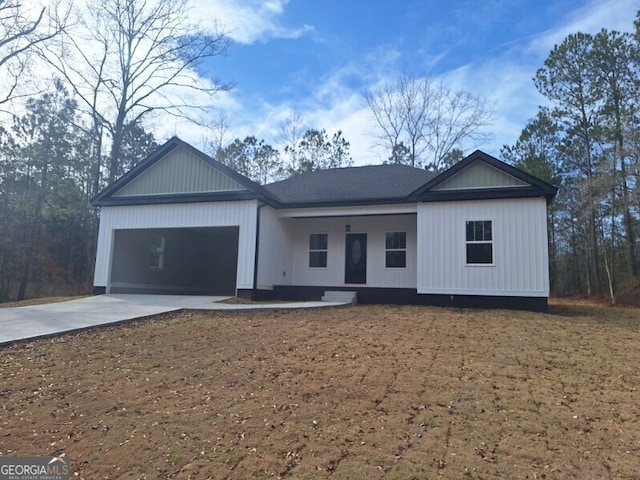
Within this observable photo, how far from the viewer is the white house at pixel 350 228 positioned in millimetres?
11555

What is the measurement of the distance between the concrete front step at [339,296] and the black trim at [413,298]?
469 millimetres

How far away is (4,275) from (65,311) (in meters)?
17.8

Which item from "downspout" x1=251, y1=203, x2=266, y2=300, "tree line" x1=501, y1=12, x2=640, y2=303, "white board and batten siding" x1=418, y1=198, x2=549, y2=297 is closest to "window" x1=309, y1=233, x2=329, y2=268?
"downspout" x1=251, y1=203, x2=266, y2=300

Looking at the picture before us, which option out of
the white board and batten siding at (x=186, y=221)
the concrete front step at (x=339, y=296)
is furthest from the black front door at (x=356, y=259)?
the white board and batten siding at (x=186, y=221)

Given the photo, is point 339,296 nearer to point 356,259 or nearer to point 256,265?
point 356,259

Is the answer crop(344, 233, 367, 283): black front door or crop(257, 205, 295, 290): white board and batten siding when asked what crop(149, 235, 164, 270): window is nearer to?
crop(257, 205, 295, 290): white board and batten siding

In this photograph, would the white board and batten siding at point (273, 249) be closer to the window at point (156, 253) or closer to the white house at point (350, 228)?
the white house at point (350, 228)

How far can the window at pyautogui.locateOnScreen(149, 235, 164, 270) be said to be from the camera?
666 inches

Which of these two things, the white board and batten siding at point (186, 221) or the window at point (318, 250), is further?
the window at point (318, 250)

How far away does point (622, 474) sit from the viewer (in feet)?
10.4

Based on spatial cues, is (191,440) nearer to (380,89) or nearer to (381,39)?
(381,39)

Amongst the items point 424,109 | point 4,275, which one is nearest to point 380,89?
point 424,109

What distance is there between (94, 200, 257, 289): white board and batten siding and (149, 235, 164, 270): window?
226 cm

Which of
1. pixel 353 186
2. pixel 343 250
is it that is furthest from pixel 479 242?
pixel 353 186
